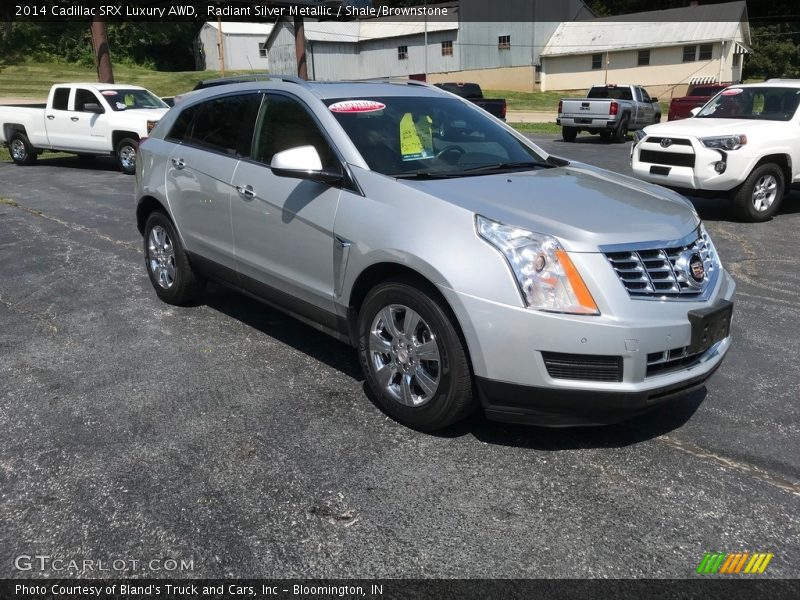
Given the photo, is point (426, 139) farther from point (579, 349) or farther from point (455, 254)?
point (579, 349)

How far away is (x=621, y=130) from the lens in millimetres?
22391

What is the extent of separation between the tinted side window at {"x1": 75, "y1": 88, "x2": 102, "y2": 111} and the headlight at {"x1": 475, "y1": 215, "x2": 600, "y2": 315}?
1445 cm

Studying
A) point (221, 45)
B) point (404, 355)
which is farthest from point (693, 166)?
point (221, 45)

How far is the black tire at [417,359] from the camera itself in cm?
343

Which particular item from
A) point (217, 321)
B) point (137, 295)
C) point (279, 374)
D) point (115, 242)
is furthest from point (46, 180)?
point (279, 374)

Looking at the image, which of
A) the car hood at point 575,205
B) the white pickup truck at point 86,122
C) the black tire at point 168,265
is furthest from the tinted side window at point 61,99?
the car hood at point 575,205

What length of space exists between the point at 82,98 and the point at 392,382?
14.3 metres

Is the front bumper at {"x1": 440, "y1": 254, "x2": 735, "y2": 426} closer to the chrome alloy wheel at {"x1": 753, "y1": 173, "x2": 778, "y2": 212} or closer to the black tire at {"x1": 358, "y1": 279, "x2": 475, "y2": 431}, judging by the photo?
the black tire at {"x1": 358, "y1": 279, "x2": 475, "y2": 431}

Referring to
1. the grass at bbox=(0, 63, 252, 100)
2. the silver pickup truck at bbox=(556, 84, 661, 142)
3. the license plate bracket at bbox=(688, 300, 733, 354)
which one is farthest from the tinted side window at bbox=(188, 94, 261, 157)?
the grass at bbox=(0, 63, 252, 100)

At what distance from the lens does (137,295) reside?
621 cm

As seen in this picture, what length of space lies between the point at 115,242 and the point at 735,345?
6.43 m

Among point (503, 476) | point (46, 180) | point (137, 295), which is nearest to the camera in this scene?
point (503, 476)

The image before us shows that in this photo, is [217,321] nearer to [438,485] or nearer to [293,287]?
[293,287]

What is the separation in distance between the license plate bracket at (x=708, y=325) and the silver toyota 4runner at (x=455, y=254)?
15 mm
